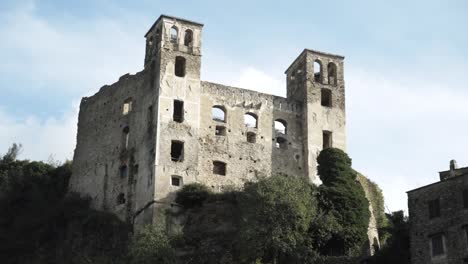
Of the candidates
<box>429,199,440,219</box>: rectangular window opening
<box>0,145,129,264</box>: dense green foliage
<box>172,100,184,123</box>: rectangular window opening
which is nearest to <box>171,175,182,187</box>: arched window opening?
<box>172,100,184,123</box>: rectangular window opening

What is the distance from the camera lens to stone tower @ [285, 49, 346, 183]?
→ 179ft

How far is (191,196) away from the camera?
4809 cm

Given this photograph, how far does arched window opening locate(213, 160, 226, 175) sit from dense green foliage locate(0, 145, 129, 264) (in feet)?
21.2

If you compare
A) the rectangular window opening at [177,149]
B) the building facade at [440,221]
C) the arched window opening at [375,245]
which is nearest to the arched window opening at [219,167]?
the rectangular window opening at [177,149]

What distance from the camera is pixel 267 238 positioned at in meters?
41.5

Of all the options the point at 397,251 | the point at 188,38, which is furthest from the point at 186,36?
the point at 397,251

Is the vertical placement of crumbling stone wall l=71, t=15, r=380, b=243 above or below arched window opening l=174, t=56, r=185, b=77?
below

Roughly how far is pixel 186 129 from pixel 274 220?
10.8 meters

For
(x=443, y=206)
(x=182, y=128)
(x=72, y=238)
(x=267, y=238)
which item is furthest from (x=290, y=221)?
(x=72, y=238)

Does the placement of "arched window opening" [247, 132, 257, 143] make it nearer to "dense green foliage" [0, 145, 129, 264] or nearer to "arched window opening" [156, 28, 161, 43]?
"arched window opening" [156, 28, 161, 43]

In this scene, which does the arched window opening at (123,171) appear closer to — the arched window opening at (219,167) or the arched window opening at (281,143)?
the arched window opening at (219,167)

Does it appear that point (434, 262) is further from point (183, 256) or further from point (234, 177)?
point (234, 177)

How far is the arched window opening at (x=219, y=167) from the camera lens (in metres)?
51.9

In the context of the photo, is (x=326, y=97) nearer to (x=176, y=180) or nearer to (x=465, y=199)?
(x=176, y=180)
